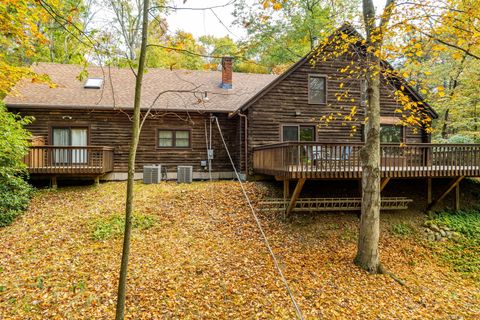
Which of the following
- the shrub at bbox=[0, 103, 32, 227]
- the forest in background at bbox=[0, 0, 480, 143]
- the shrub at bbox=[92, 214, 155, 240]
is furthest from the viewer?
the shrub at bbox=[0, 103, 32, 227]

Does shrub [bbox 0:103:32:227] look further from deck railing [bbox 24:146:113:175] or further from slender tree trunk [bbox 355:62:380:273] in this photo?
slender tree trunk [bbox 355:62:380:273]

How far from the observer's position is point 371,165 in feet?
25.1

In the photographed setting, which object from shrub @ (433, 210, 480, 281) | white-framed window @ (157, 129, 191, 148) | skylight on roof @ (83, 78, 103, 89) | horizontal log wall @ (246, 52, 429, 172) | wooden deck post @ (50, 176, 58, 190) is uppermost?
skylight on roof @ (83, 78, 103, 89)

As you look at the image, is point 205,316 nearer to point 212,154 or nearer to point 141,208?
point 141,208

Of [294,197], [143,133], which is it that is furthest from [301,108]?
A: [143,133]

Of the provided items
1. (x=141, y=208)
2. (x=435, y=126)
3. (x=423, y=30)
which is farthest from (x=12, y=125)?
(x=435, y=126)

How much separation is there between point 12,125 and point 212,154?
816cm

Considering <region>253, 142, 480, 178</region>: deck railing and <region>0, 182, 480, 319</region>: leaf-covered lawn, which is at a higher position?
<region>253, 142, 480, 178</region>: deck railing

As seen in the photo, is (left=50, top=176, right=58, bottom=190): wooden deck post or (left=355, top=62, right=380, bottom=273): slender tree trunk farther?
(left=50, top=176, right=58, bottom=190): wooden deck post

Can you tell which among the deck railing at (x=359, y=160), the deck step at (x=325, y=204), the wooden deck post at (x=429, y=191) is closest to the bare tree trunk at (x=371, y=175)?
the deck railing at (x=359, y=160)

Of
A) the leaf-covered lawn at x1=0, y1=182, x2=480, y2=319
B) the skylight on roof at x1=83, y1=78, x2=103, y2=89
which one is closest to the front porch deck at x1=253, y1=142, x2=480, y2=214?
the leaf-covered lawn at x1=0, y1=182, x2=480, y2=319

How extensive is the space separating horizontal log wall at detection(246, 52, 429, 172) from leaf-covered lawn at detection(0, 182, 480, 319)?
4405 millimetres

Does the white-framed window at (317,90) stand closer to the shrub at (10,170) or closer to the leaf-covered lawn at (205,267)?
the leaf-covered lawn at (205,267)

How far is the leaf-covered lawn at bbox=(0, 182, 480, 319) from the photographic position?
5535 millimetres
